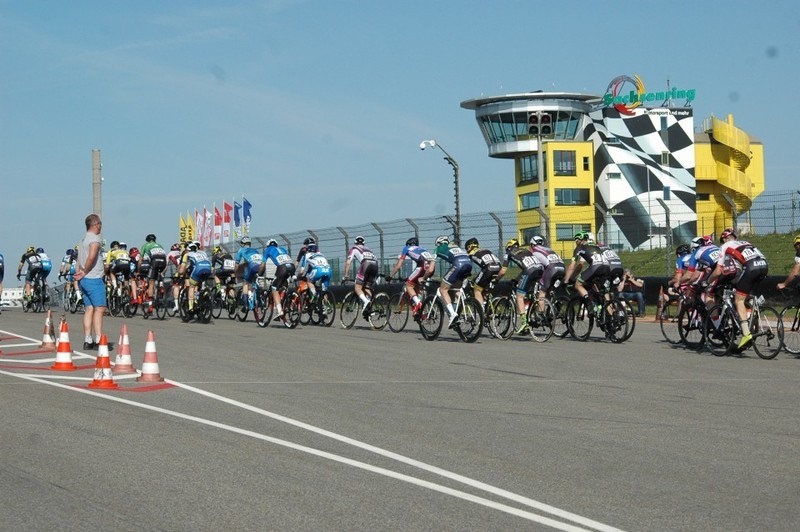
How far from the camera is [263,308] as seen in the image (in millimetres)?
24062

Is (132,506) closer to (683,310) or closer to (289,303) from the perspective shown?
(683,310)

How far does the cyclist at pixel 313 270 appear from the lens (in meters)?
22.8

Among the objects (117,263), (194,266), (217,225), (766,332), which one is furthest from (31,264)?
(217,225)

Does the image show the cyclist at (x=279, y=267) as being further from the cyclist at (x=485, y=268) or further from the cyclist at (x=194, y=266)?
the cyclist at (x=485, y=268)

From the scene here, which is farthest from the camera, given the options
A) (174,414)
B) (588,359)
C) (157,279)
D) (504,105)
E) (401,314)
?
(504,105)

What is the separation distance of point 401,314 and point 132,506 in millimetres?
15145

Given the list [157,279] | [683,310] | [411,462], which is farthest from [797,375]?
[157,279]

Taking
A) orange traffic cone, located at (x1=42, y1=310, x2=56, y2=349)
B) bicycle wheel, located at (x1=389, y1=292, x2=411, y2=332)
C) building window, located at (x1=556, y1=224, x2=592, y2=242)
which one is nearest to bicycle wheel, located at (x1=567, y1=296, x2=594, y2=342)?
bicycle wheel, located at (x1=389, y1=292, x2=411, y2=332)

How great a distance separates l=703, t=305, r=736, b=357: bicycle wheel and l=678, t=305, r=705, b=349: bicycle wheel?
2.54 feet

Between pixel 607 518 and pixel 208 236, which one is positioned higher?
pixel 208 236

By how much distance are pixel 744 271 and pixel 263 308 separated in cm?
1122

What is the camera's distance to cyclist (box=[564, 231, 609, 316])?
18719 mm

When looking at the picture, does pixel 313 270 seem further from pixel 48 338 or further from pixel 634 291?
pixel 634 291

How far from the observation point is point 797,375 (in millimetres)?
13672
